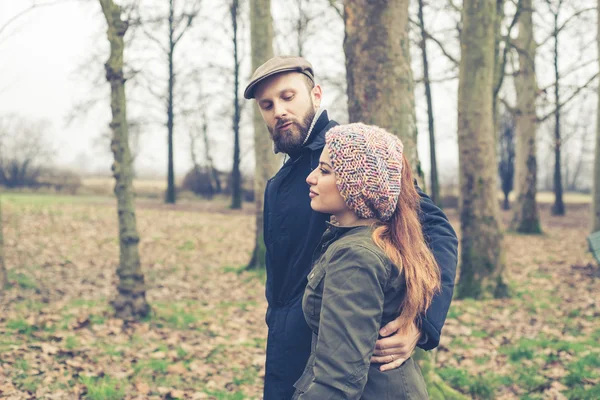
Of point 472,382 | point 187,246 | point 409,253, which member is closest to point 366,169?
point 409,253

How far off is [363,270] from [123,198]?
18.1 ft

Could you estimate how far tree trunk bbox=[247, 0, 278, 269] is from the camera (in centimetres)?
958

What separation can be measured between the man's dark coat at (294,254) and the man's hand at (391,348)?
28cm

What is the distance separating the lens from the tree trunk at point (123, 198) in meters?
6.65

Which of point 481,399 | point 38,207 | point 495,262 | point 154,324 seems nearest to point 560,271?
point 495,262

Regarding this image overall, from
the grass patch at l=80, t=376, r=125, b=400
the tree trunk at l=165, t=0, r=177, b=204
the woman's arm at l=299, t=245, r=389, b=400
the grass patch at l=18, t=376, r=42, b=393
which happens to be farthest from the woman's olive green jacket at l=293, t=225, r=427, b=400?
the tree trunk at l=165, t=0, r=177, b=204

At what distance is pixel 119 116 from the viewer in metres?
6.72

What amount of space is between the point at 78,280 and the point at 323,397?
8028 millimetres

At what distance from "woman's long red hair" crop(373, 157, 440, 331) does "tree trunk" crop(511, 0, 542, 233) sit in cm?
1569

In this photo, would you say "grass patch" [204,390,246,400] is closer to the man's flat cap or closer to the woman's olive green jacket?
the woman's olive green jacket

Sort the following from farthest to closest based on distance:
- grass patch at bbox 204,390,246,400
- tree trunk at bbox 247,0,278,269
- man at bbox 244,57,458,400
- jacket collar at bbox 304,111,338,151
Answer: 1. tree trunk at bbox 247,0,278,269
2. grass patch at bbox 204,390,246,400
3. jacket collar at bbox 304,111,338,151
4. man at bbox 244,57,458,400

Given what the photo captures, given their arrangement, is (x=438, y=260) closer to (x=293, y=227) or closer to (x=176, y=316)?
(x=293, y=227)

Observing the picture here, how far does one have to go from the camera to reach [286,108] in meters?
2.54

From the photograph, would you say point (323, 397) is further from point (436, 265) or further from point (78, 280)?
point (78, 280)
